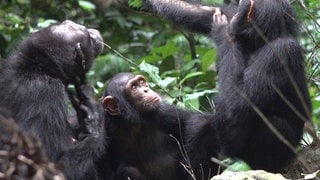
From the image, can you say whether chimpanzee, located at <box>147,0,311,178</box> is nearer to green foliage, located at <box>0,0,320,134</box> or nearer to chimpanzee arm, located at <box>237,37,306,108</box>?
chimpanzee arm, located at <box>237,37,306,108</box>

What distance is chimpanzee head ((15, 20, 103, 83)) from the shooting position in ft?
19.2

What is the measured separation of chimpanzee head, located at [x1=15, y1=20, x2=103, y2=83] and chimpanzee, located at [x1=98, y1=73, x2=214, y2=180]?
35 cm

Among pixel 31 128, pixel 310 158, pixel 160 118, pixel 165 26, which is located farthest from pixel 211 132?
pixel 165 26

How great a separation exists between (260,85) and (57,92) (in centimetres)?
159

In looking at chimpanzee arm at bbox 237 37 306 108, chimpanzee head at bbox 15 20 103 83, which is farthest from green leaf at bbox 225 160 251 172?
chimpanzee head at bbox 15 20 103 83

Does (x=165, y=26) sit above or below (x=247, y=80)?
below

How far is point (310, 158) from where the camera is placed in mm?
5926

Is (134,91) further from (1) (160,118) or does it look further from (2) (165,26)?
(2) (165,26)

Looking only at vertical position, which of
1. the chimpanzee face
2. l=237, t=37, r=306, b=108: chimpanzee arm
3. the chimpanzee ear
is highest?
l=237, t=37, r=306, b=108: chimpanzee arm

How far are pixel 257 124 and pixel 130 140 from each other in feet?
3.70

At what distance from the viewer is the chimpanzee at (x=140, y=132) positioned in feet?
19.7

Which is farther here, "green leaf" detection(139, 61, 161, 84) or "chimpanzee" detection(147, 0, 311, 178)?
"green leaf" detection(139, 61, 161, 84)

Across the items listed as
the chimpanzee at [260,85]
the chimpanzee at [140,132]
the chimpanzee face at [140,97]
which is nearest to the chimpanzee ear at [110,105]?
the chimpanzee at [140,132]

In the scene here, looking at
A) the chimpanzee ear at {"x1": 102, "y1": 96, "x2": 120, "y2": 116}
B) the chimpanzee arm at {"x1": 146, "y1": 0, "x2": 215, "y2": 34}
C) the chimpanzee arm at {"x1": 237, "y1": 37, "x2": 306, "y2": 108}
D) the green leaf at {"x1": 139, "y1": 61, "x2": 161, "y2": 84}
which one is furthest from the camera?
the green leaf at {"x1": 139, "y1": 61, "x2": 161, "y2": 84}
